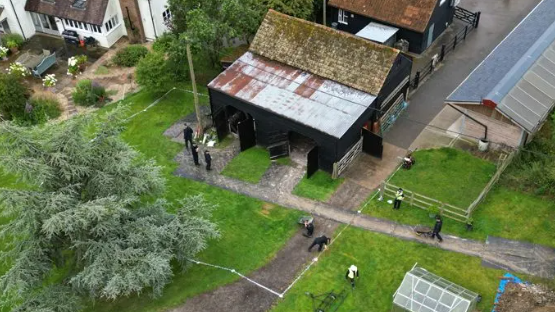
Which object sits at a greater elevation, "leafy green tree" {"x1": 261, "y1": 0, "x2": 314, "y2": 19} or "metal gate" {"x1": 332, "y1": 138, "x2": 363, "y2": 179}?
"leafy green tree" {"x1": 261, "y1": 0, "x2": 314, "y2": 19}

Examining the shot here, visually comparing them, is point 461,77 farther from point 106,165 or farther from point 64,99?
point 64,99

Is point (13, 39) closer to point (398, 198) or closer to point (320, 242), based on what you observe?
point (320, 242)

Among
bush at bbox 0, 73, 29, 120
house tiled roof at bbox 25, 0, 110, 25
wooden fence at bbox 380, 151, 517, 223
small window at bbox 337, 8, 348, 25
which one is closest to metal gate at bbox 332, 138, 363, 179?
wooden fence at bbox 380, 151, 517, 223

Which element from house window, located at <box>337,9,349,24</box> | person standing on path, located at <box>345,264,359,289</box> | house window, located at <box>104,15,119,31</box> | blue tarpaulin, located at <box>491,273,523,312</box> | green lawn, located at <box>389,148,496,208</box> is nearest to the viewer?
blue tarpaulin, located at <box>491,273,523,312</box>

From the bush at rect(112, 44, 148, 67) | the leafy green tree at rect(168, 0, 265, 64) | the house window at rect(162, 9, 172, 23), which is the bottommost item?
the bush at rect(112, 44, 148, 67)

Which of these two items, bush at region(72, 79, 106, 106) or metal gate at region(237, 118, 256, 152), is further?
bush at region(72, 79, 106, 106)

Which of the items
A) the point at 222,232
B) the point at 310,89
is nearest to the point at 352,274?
the point at 222,232

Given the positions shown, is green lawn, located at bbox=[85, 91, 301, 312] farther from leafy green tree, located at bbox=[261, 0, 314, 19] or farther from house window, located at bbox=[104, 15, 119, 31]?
house window, located at bbox=[104, 15, 119, 31]

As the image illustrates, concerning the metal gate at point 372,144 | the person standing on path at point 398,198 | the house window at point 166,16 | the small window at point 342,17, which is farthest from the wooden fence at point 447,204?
the house window at point 166,16
